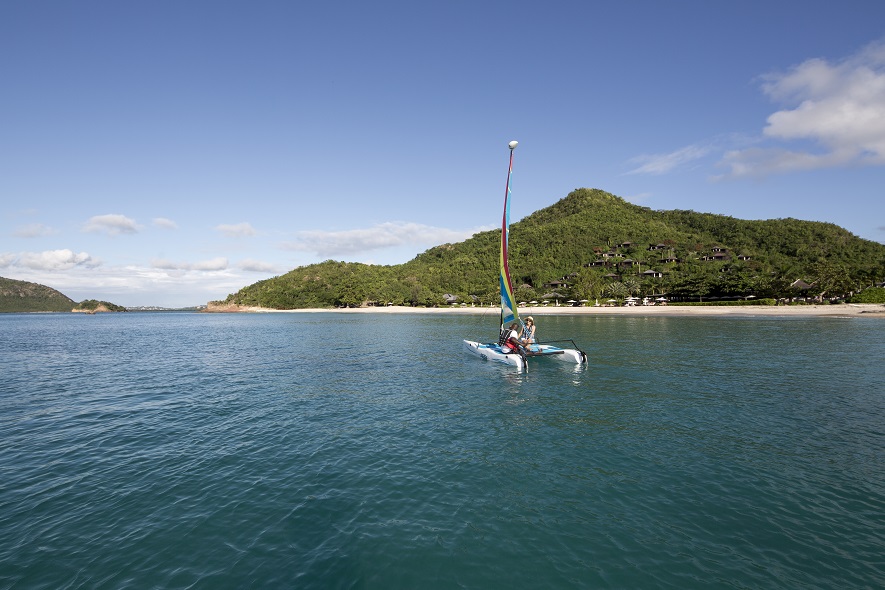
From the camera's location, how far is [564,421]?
565 inches

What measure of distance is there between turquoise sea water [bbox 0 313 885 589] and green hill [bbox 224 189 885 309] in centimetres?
8642

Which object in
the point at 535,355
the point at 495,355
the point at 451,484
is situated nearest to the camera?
the point at 451,484

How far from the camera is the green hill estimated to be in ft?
301

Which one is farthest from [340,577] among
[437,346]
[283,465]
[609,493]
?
[437,346]

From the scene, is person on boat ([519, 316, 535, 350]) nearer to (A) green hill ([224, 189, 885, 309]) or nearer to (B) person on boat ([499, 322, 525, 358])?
(B) person on boat ([499, 322, 525, 358])

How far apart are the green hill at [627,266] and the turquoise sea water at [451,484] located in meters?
86.4

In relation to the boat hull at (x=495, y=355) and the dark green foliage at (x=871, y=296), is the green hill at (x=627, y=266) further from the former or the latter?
the boat hull at (x=495, y=355)

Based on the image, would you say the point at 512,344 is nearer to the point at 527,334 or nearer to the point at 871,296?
the point at 527,334

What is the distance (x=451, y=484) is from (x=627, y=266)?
447 ft

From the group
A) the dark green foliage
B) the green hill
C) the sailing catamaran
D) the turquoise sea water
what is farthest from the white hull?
the dark green foliage

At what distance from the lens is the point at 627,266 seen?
13000 centimetres

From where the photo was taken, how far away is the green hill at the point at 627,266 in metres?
91.6

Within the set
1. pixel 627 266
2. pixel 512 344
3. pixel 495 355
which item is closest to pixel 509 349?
pixel 512 344

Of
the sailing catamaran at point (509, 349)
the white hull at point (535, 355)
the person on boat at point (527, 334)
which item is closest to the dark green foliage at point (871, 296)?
the sailing catamaran at point (509, 349)
